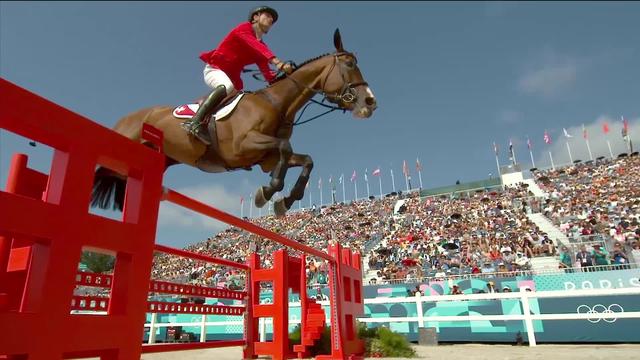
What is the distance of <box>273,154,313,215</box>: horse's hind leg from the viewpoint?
2762 millimetres

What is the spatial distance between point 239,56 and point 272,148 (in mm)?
864

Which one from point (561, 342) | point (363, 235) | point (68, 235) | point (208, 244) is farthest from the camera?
point (208, 244)

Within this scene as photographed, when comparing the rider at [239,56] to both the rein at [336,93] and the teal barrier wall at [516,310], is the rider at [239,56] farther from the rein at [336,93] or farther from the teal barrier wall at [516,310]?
the teal barrier wall at [516,310]

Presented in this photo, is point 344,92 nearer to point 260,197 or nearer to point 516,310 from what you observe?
point 260,197

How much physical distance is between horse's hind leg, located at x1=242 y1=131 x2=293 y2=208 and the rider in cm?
39

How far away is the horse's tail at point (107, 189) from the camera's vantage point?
296 cm

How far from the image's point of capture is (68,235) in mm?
1430

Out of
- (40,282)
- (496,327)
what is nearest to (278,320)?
(40,282)

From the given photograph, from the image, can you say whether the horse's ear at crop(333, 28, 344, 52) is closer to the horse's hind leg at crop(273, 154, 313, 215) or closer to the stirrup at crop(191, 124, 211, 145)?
the horse's hind leg at crop(273, 154, 313, 215)

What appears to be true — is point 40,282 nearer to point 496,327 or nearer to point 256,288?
point 256,288

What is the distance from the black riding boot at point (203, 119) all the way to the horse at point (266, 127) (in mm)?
47

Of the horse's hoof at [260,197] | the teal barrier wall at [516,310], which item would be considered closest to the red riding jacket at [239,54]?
the horse's hoof at [260,197]

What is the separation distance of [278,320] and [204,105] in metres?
3.52

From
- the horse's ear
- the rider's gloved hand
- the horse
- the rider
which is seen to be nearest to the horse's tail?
the horse
